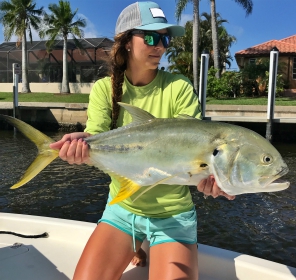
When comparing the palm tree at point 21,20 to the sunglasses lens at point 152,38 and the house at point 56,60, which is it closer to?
the house at point 56,60

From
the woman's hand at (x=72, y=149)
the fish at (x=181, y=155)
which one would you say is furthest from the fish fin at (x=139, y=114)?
the woman's hand at (x=72, y=149)

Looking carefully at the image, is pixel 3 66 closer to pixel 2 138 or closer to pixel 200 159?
pixel 2 138

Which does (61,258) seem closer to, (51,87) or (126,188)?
(126,188)

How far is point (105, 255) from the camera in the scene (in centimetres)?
223

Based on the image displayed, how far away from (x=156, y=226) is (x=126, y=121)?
2.43 ft

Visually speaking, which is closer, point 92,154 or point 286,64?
point 92,154

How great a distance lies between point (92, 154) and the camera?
2.12 meters

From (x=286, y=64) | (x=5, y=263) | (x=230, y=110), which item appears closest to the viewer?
(x=5, y=263)

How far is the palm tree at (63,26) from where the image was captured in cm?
2916

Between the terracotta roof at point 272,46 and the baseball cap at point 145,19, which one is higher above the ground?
the terracotta roof at point 272,46

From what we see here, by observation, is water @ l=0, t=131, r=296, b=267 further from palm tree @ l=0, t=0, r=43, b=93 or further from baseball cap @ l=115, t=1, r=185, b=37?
palm tree @ l=0, t=0, r=43, b=93

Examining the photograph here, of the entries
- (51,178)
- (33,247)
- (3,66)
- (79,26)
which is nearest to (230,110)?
(51,178)

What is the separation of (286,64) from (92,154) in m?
27.4

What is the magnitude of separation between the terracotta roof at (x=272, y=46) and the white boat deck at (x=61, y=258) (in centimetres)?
2699
